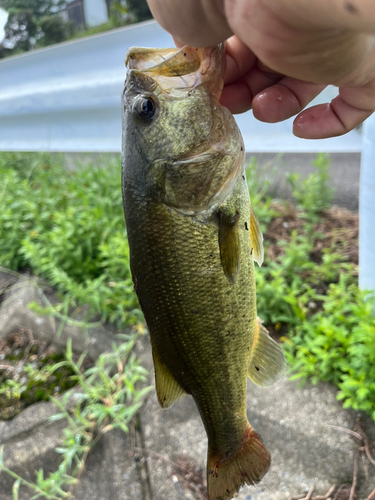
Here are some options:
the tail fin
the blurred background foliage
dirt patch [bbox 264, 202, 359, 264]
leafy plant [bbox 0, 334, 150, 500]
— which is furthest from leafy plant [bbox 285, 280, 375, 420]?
leafy plant [bbox 0, 334, 150, 500]

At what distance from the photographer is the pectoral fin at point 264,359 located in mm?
1296

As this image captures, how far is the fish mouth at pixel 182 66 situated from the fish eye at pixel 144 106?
6 cm

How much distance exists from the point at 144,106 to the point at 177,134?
0.14m

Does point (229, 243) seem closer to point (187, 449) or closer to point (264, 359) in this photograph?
point (264, 359)

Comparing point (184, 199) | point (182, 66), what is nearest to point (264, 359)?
point (184, 199)

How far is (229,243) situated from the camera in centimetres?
107

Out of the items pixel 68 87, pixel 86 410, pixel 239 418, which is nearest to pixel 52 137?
pixel 68 87

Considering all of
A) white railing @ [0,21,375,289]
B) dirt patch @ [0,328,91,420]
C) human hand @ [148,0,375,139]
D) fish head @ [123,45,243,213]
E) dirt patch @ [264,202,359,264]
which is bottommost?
dirt patch @ [0,328,91,420]

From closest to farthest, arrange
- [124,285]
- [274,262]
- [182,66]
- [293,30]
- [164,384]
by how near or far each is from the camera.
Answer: [293,30], [182,66], [164,384], [124,285], [274,262]

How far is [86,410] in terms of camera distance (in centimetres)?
210

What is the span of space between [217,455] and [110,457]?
3.37ft

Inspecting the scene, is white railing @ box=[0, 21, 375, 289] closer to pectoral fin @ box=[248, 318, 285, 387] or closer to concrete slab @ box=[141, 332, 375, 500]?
concrete slab @ box=[141, 332, 375, 500]

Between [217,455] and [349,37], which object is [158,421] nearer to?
[217,455]

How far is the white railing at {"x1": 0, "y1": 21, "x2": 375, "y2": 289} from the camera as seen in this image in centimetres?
203
